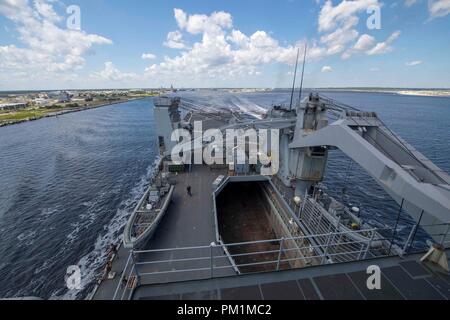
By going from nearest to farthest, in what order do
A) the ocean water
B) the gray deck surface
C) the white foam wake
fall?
the gray deck surface, the white foam wake, the ocean water

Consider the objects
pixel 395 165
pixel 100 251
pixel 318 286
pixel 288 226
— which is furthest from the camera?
pixel 100 251

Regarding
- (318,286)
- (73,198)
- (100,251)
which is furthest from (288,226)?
(73,198)

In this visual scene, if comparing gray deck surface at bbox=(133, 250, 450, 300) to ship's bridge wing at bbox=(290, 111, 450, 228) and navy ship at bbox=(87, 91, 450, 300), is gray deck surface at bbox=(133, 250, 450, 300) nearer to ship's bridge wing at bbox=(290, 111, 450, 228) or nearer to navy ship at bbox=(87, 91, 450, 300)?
navy ship at bbox=(87, 91, 450, 300)

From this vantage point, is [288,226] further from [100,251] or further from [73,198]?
[73,198]

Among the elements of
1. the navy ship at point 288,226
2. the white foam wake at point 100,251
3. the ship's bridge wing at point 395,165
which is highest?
the ship's bridge wing at point 395,165

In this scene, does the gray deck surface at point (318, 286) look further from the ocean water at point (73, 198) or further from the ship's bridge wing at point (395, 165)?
the ocean water at point (73, 198)

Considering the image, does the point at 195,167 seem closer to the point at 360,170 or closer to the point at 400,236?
the point at 400,236

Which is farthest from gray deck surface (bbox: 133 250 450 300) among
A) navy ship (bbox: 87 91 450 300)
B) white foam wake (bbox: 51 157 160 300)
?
white foam wake (bbox: 51 157 160 300)

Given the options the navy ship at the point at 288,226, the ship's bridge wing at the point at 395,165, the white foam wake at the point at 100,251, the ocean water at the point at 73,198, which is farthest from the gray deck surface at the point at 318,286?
the ocean water at the point at 73,198
